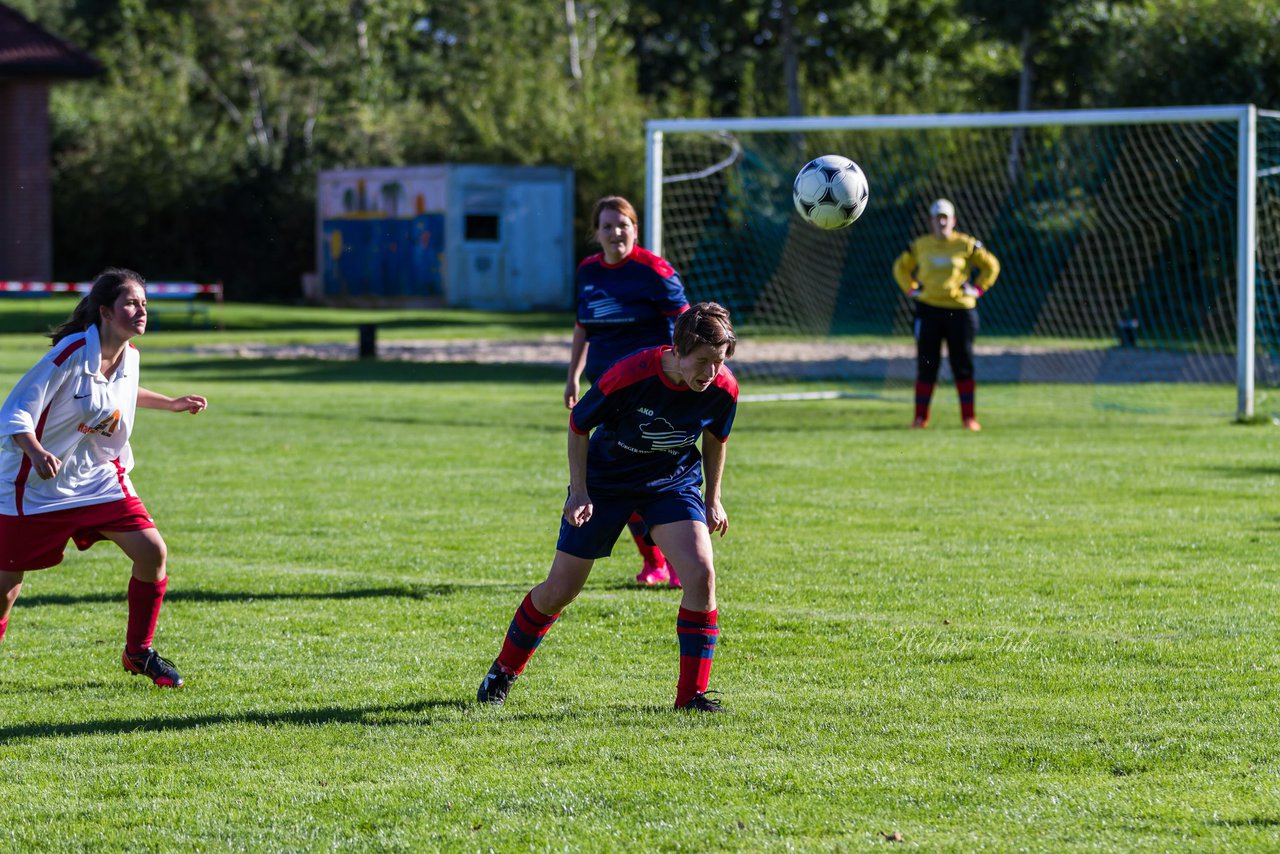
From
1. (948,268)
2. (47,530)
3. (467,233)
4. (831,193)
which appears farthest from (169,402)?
(467,233)

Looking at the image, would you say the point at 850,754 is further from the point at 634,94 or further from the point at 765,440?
the point at 634,94

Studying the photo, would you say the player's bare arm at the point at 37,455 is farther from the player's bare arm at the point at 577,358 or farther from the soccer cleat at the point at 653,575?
the soccer cleat at the point at 653,575

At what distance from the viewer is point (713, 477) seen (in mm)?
5887

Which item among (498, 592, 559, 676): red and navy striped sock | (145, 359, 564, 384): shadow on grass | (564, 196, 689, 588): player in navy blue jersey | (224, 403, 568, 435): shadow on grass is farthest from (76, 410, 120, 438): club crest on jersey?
(145, 359, 564, 384): shadow on grass

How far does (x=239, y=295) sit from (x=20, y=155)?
25.5 feet

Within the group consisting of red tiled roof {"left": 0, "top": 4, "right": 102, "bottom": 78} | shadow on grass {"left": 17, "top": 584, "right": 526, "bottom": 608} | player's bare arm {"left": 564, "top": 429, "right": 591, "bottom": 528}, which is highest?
red tiled roof {"left": 0, "top": 4, "right": 102, "bottom": 78}

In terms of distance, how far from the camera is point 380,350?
25812mm

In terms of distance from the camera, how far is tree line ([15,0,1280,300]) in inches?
1641

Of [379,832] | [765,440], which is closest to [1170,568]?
[379,832]

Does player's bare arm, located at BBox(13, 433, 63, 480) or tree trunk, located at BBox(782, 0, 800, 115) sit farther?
tree trunk, located at BBox(782, 0, 800, 115)

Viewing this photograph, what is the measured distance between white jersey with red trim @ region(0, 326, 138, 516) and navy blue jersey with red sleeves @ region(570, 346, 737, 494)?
170 centimetres

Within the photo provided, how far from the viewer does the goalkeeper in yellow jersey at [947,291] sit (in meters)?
14.6

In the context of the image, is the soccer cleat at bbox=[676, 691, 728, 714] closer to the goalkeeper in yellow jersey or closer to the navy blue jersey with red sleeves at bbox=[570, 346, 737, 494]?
the navy blue jersey with red sleeves at bbox=[570, 346, 737, 494]

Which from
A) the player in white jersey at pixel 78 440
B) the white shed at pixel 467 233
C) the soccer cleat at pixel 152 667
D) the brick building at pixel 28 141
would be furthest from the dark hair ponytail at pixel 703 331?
the brick building at pixel 28 141
